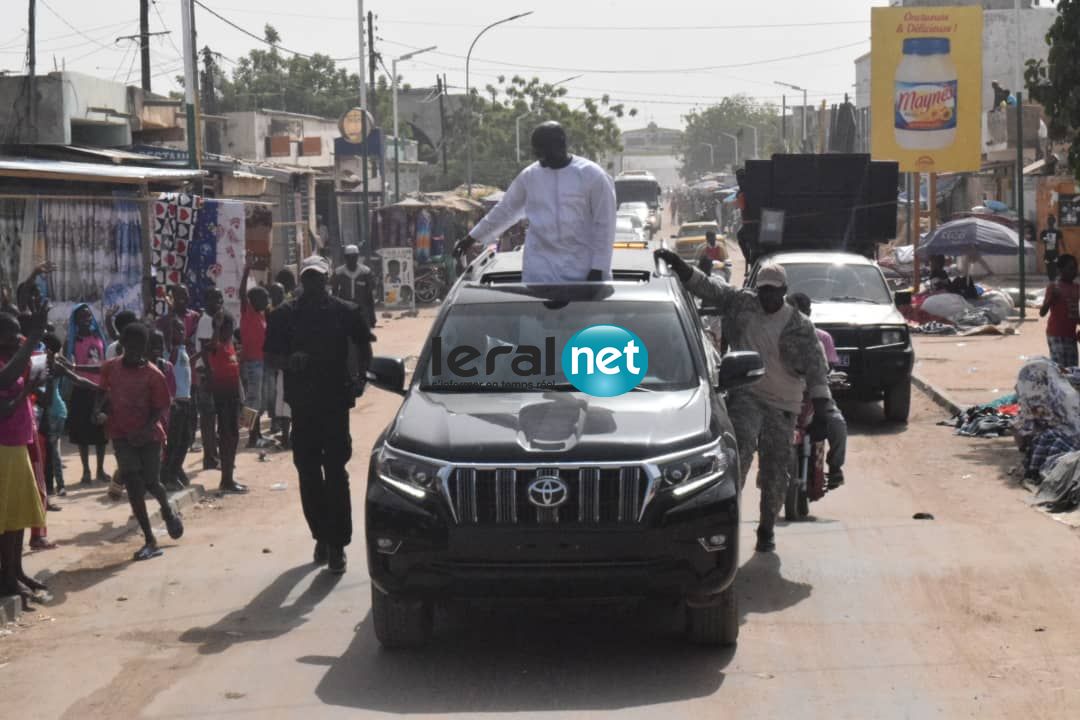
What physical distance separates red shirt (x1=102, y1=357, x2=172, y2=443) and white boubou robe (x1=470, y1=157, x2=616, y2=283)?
252cm

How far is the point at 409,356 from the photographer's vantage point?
934 inches

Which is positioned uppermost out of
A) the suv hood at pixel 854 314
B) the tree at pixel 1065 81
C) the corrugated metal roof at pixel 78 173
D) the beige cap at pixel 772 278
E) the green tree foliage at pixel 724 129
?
the green tree foliage at pixel 724 129

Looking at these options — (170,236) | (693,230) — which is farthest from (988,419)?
(693,230)

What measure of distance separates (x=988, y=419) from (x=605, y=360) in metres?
8.46

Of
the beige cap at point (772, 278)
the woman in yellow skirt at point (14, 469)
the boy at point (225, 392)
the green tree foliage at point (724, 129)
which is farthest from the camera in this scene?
the green tree foliage at point (724, 129)

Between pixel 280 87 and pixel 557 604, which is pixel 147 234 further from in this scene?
pixel 280 87

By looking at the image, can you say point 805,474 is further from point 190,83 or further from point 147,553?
point 190,83

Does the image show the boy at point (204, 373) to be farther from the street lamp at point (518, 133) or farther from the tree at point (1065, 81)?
the street lamp at point (518, 133)

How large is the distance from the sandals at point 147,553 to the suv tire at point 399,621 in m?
3.11

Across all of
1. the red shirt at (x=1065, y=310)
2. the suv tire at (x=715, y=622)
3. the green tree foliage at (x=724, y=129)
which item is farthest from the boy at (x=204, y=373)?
the green tree foliage at (x=724, y=129)

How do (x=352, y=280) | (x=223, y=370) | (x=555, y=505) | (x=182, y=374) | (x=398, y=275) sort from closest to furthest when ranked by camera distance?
(x=555, y=505) < (x=182, y=374) < (x=223, y=370) < (x=352, y=280) < (x=398, y=275)

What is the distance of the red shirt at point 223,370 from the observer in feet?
40.2

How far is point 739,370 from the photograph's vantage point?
288 inches

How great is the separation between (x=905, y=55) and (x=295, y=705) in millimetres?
30703
